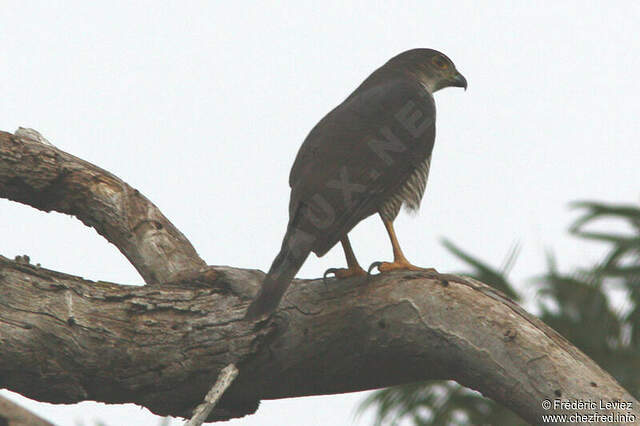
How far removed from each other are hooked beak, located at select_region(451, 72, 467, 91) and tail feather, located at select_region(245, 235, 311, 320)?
2.95m

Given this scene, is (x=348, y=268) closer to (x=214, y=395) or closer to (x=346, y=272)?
(x=346, y=272)

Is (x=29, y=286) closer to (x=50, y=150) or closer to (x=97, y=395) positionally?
(x=97, y=395)

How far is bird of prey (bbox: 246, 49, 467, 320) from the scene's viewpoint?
4441 mm

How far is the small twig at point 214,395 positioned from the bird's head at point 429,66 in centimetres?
321

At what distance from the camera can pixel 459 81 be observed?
22.5ft

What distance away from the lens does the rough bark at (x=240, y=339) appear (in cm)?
398

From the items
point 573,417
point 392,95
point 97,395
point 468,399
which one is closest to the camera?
point 573,417

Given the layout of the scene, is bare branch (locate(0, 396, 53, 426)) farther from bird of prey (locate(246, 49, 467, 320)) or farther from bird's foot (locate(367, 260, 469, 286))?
bird's foot (locate(367, 260, 469, 286))

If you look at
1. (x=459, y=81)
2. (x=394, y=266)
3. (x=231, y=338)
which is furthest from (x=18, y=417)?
(x=459, y=81)

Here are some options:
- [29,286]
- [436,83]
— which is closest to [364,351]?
[29,286]

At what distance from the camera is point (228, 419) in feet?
14.8

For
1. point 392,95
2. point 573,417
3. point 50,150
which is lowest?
point 573,417

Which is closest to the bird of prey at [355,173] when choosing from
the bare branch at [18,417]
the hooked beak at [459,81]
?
the hooked beak at [459,81]

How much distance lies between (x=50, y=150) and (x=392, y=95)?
2100mm
